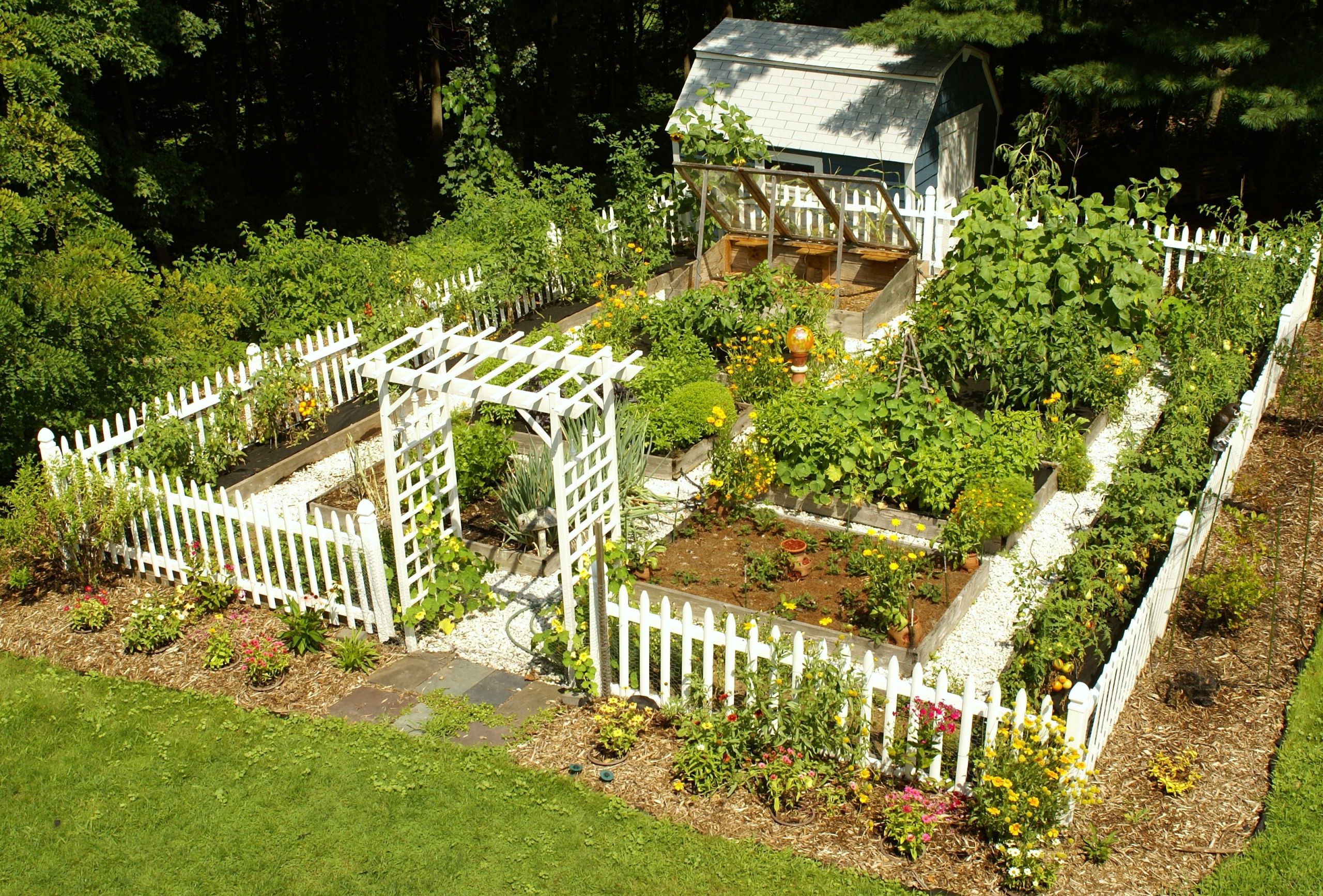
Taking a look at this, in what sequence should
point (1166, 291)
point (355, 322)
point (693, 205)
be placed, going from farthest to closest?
point (693, 205), point (1166, 291), point (355, 322)

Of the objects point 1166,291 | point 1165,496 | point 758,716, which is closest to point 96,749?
point 758,716

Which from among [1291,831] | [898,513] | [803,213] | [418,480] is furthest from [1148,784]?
[803,213]

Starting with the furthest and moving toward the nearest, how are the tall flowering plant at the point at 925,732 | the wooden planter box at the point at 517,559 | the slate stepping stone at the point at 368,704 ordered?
the wooden planter box at the point at 517,559 → the slate stepping stone at the point at 368,704 → the tall flowering plant at the point at 925,732

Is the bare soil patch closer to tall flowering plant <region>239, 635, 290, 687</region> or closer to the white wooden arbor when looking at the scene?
the white wooden arbor

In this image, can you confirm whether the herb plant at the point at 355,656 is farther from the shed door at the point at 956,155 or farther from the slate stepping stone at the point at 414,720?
the shed door at the point at 956,155

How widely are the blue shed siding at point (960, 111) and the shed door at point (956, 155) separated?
96mm

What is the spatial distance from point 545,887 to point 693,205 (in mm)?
11017

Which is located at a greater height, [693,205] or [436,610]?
[693,205]

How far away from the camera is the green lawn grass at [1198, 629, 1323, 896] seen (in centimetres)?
566

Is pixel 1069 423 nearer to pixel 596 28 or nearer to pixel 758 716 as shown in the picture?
pixel 758 716

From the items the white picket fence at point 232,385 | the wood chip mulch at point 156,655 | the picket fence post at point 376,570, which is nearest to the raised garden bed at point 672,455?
the white picket fence at point 232,385

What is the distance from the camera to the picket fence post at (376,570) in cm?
A: 756

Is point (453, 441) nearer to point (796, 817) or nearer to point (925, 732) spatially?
point (796, 817)

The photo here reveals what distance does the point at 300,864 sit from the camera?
598 cm
